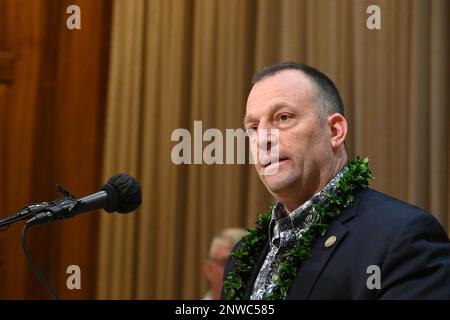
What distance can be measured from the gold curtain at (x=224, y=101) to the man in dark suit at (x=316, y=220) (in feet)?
3.24

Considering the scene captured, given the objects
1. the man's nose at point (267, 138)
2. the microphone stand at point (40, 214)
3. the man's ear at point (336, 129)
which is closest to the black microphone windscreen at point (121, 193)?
the microphone stand at point (40, 214)

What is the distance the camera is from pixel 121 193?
1528 mm

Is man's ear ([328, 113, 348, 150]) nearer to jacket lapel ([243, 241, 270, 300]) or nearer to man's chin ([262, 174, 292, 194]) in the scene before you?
man's chin ([262, 174, 292, 194])

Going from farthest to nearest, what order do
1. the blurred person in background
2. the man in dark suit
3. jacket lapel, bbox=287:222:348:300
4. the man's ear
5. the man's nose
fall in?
the blurred person in background, the man's ear, the man's nose, jacket lapel, bbox=287:222:348:300, the man in dark suit

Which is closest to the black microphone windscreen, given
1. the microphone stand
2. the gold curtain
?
the microphone stand

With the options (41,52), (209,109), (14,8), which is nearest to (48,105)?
(41,52)

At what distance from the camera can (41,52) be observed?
3.53m

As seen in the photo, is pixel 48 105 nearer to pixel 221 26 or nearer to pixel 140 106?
pixel 140 106

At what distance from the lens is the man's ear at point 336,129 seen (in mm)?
1846

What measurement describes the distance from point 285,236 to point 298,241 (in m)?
0.09

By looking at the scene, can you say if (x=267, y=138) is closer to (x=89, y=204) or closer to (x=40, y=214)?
(x=89, y=204)

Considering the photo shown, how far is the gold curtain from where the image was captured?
2.77 meters

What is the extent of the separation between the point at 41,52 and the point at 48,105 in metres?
0.29

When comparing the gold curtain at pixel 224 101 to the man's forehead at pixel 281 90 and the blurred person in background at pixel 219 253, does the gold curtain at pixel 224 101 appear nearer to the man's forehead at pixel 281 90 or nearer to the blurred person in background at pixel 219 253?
the blurred person in background at pixel 219 253
